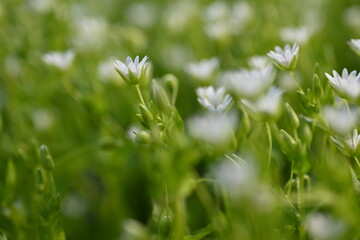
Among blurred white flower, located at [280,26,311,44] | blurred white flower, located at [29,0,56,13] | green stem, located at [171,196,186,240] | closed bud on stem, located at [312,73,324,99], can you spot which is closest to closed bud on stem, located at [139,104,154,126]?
green stem, located at [171,196,186,240]

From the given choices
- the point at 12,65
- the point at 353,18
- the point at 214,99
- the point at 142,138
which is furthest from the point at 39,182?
the point at 353,18

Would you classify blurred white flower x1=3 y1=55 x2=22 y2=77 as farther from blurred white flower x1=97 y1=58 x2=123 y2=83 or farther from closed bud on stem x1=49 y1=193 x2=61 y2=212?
closed bud on stem x1=49 y1=193 x2=61 y2=212

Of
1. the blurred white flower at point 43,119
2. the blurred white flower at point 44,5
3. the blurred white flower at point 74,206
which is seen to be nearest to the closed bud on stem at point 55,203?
the blurred white flower at point 74,206

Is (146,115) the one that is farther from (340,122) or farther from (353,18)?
(353,18)

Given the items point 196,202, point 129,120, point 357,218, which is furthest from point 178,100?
point 357,218

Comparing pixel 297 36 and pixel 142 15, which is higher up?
pixel 142 15

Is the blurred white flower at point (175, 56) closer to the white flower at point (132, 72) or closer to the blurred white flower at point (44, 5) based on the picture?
the blurred white flower at point (44, 5)
